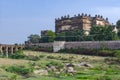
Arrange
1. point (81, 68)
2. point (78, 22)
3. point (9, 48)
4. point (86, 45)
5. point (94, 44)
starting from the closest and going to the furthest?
point (81, 68) → point (94, 44) → point (86, 45) → point (9, 48) → point (78, 22)

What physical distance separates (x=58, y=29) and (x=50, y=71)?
69.7 metres

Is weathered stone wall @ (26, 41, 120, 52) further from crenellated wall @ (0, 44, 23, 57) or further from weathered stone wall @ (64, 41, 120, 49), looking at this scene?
crenellated wall @ (0, 44, 23, 57)

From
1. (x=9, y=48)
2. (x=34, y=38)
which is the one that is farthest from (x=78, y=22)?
(x=9, y=48)

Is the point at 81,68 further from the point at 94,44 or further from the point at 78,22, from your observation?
the point at 78,22

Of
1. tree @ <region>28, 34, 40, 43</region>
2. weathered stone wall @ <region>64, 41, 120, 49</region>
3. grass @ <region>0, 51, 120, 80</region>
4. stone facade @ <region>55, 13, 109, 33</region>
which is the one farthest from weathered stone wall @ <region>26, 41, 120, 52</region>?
stone facade @ <region>55, 13, 109, 33</region>

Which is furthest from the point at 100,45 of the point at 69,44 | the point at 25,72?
the point at 25,72

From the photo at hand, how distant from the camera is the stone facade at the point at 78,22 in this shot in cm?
10506

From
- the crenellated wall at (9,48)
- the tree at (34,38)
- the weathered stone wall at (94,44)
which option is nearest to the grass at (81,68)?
the weathered stone wall at (94,44)

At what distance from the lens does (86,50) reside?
72.4 meters

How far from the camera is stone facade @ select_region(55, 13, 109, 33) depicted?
105 meters

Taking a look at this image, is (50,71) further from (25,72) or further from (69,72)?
(25,72)

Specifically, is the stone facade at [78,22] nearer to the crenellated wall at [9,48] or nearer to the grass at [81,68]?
the crenellated wall at [9,48]

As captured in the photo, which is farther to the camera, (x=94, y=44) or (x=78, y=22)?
(x=78, y=22)

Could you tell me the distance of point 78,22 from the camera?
105 metres
